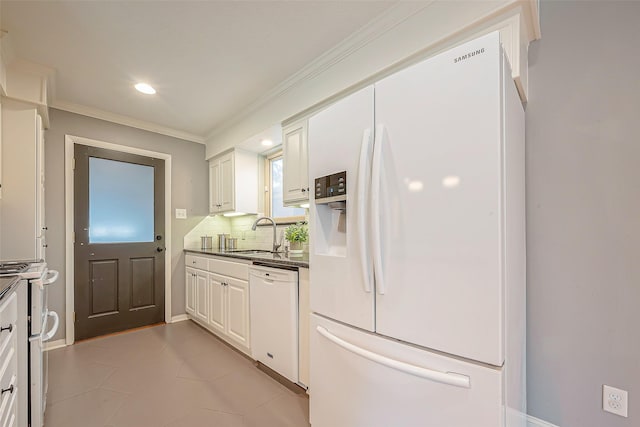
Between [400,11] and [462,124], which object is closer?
[462,124]

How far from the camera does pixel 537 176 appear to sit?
4.81ft

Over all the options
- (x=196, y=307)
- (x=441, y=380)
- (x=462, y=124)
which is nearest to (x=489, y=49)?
(x=462, y=124)

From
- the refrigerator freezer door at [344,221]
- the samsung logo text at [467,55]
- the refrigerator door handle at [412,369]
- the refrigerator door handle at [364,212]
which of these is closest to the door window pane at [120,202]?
the refrigerator freezer door at [344,221]

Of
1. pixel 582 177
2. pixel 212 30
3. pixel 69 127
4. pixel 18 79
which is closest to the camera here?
pixel 582 177

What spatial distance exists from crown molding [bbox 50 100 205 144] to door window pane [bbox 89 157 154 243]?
1.55 ft

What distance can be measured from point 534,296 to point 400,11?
1.77m

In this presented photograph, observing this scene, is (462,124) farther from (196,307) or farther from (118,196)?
(118,196)

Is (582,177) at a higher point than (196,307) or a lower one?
higher

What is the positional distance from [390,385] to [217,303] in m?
2.20

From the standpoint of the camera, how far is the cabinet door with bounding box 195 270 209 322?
119 inches

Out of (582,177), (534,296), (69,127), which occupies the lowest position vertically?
(534,296)

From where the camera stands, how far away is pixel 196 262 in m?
3.32

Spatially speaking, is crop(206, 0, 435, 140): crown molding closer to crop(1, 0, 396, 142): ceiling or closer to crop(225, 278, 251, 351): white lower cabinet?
crop(1, 0, 396, 142): ceiling

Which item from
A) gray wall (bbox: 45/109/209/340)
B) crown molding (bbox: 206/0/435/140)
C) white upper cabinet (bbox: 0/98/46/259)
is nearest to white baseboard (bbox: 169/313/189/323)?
gray wall (bbox: 45/109/209/340)
